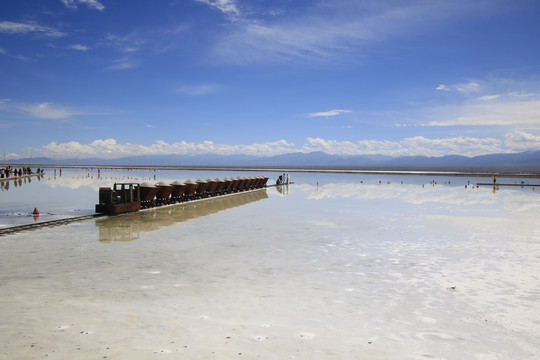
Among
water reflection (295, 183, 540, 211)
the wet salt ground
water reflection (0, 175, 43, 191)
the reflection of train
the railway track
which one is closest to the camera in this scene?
the wet salt ground

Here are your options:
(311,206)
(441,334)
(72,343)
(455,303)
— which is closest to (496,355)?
(441,334)

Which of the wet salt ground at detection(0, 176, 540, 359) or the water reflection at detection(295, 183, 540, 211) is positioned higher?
the water reflection at detection(295, 183, 540, 211)

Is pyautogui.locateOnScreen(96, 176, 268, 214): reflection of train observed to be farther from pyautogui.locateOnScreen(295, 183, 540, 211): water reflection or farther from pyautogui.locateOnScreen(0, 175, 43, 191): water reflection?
pyautogui.locateOnScreen(0, 175, 43, 191): water reflection

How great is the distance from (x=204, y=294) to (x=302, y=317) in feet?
6.52

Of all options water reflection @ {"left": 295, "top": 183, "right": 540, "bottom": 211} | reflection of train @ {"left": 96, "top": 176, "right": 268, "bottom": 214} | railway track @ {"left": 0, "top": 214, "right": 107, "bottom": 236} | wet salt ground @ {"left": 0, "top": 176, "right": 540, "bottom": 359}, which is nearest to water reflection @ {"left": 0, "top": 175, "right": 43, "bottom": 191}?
reflection of train @ {"left": 96, "top": 176, "right": 268, "bottom": 214}

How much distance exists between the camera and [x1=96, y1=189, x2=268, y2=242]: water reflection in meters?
14.5

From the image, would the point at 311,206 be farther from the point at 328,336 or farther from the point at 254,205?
the point at 328,336

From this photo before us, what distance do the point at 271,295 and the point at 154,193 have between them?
16347mm

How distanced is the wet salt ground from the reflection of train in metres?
5.21

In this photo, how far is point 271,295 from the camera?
7.82 metres

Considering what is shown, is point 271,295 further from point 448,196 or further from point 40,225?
point 448,196

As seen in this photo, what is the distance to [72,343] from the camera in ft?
18.8

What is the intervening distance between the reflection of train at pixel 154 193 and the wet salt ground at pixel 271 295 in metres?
5.21

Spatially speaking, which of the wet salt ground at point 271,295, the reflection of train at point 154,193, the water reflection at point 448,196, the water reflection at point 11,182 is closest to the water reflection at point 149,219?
the reflection of train at point 154,193
